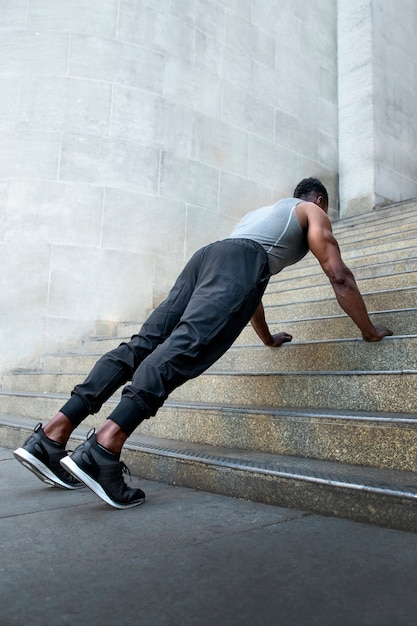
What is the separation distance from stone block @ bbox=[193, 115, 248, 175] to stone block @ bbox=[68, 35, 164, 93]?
743mm

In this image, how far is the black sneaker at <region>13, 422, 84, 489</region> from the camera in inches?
91.1

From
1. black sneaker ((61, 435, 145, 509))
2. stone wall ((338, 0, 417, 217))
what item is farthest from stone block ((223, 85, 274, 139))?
black sneaker ((61, 435, 145, 509))

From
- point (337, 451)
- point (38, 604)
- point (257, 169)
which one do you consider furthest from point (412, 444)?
point (257, 169)

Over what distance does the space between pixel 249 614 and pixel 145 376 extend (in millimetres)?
1055

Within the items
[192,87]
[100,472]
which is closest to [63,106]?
[192,87]

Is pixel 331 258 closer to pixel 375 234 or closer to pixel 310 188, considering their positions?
pixel 310 188

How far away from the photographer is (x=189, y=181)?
6793 mm

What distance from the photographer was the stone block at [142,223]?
243 inches

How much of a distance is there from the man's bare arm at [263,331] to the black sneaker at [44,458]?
1.30 meters

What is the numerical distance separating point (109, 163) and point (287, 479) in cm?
506

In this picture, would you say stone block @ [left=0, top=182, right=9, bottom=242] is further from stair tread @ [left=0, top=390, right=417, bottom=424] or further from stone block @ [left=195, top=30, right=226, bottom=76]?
stair tread @ [left=0, top=390, right=417, bottom=424]

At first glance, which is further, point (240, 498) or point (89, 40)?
point (89, 40)

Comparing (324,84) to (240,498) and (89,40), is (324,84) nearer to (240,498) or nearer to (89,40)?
(89,40)

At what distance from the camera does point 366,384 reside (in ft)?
8.32
